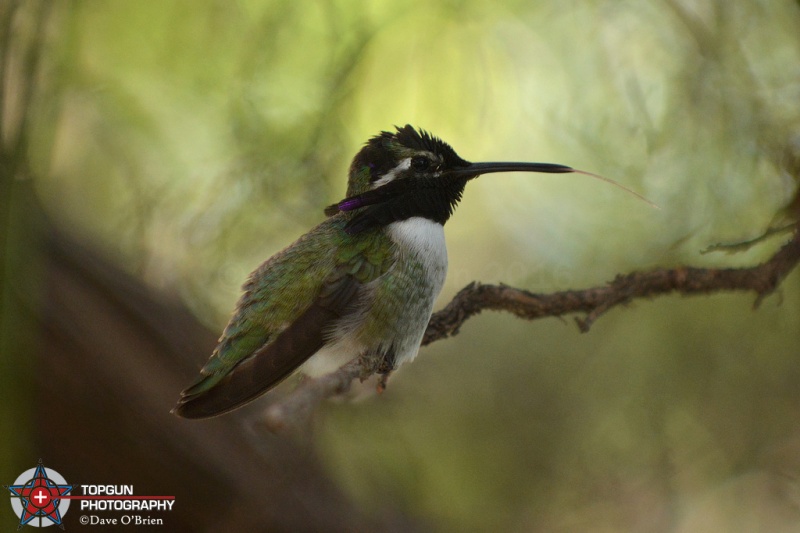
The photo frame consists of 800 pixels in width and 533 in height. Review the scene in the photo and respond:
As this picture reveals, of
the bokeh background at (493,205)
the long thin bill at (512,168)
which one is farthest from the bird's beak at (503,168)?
the bokeh background at (493,205)

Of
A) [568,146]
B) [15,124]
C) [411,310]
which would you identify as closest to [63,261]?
[15,124]

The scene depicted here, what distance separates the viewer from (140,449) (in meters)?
1.72

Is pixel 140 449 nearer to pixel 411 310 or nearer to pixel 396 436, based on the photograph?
pixel 411 310

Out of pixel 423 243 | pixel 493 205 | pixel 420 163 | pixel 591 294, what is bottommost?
pixel 591 294

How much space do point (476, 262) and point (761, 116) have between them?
1.30 m

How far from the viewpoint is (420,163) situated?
1.85 m

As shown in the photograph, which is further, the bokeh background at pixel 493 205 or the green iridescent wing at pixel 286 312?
the bokeh background at pixel 493 205

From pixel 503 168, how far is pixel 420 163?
226mm

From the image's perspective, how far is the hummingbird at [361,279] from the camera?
5.29 feet

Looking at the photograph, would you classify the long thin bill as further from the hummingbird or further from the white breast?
the white breast

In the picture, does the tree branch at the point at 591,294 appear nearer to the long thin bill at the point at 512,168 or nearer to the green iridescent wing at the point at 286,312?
the green iridescent wing at the point at 286,312

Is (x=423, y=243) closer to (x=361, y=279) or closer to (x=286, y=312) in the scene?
(x=361, y=279)

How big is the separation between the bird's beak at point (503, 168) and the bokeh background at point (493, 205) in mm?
867

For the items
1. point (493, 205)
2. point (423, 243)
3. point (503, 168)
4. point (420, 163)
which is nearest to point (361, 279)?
point (423, 243)
